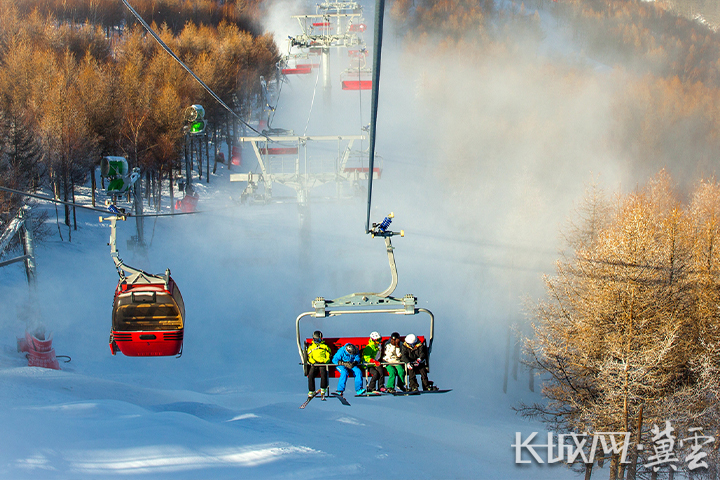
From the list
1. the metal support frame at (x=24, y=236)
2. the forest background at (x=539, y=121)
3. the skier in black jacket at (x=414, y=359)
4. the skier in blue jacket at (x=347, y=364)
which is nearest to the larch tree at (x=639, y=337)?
the forest background at (x=539, y=121)

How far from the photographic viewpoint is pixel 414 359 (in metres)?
9.12

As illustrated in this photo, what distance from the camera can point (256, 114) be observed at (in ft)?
163

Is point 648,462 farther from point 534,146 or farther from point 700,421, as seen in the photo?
point 534,146

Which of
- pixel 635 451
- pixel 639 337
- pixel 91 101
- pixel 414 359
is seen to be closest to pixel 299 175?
pixel 91 101

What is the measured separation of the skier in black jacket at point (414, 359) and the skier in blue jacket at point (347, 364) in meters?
0.82

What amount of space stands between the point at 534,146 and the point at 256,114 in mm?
25872

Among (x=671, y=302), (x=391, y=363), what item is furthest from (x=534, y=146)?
(x=391, y=363)

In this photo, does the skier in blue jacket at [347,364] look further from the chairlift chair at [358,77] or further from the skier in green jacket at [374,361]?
the chairlift chair at [358,77]

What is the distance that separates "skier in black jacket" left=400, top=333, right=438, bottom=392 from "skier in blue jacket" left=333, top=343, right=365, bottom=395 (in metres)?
0.82

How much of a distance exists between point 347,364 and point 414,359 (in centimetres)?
120

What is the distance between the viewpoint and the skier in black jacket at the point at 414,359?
9016 millimetres

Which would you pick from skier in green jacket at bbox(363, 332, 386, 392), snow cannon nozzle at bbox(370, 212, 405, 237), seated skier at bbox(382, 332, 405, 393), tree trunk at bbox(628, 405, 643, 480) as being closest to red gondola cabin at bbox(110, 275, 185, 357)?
skier in green jacket at bbox(363, 332, 386, 392)

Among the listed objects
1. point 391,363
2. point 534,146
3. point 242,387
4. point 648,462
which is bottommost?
point 242,387

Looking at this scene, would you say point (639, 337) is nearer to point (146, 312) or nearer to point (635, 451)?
point (635, 451)
